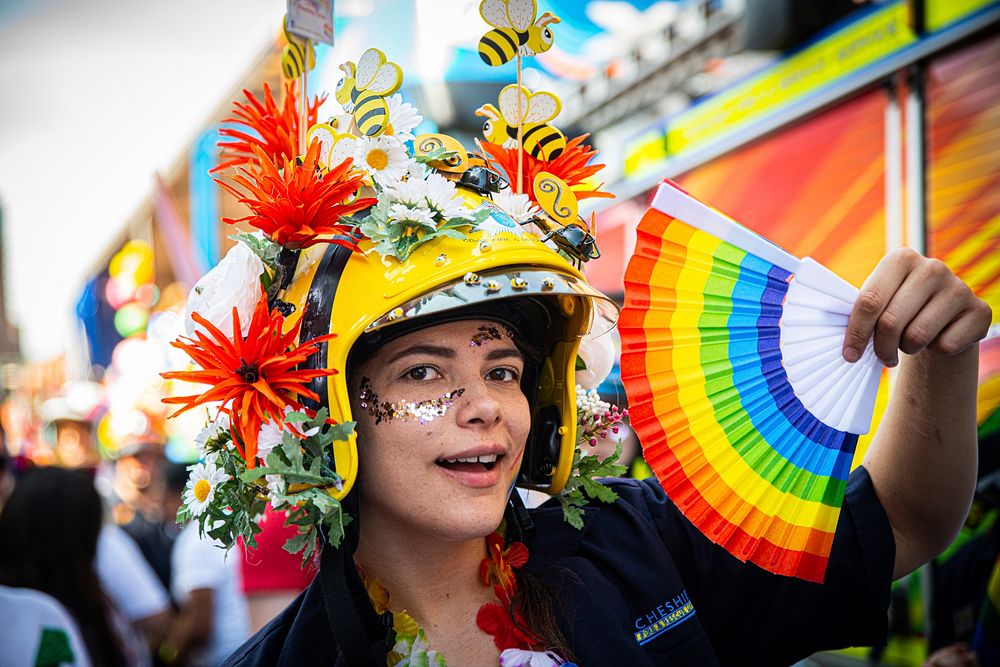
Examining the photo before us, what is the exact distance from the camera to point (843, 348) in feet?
5.57

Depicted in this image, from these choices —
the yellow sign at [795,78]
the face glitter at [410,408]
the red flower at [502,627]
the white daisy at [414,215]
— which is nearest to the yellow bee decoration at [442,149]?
the white daisy at [414,215]

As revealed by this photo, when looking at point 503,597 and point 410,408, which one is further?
point 503,597

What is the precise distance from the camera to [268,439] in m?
1.78

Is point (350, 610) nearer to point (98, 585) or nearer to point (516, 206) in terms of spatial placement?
point (516, 206)

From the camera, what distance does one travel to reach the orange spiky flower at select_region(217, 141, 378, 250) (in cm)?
183

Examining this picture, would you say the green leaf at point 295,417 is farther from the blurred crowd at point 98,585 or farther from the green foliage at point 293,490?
the blurred crowd at point 98,585

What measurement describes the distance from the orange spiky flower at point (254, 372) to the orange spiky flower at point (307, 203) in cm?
18

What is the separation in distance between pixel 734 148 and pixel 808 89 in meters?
0.53

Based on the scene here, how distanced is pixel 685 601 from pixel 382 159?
3.99ft

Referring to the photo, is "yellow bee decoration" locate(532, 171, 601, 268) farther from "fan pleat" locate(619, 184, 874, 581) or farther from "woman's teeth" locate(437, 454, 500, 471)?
"woman's teeth" locate(437, 454, 500, 471)

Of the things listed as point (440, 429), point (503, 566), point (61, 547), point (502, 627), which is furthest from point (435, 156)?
point (61, 547)

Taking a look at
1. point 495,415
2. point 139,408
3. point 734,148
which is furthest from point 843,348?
point 139,408

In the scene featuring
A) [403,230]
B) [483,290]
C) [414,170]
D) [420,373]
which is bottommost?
[420,373]

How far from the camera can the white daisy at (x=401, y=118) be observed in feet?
6.42
